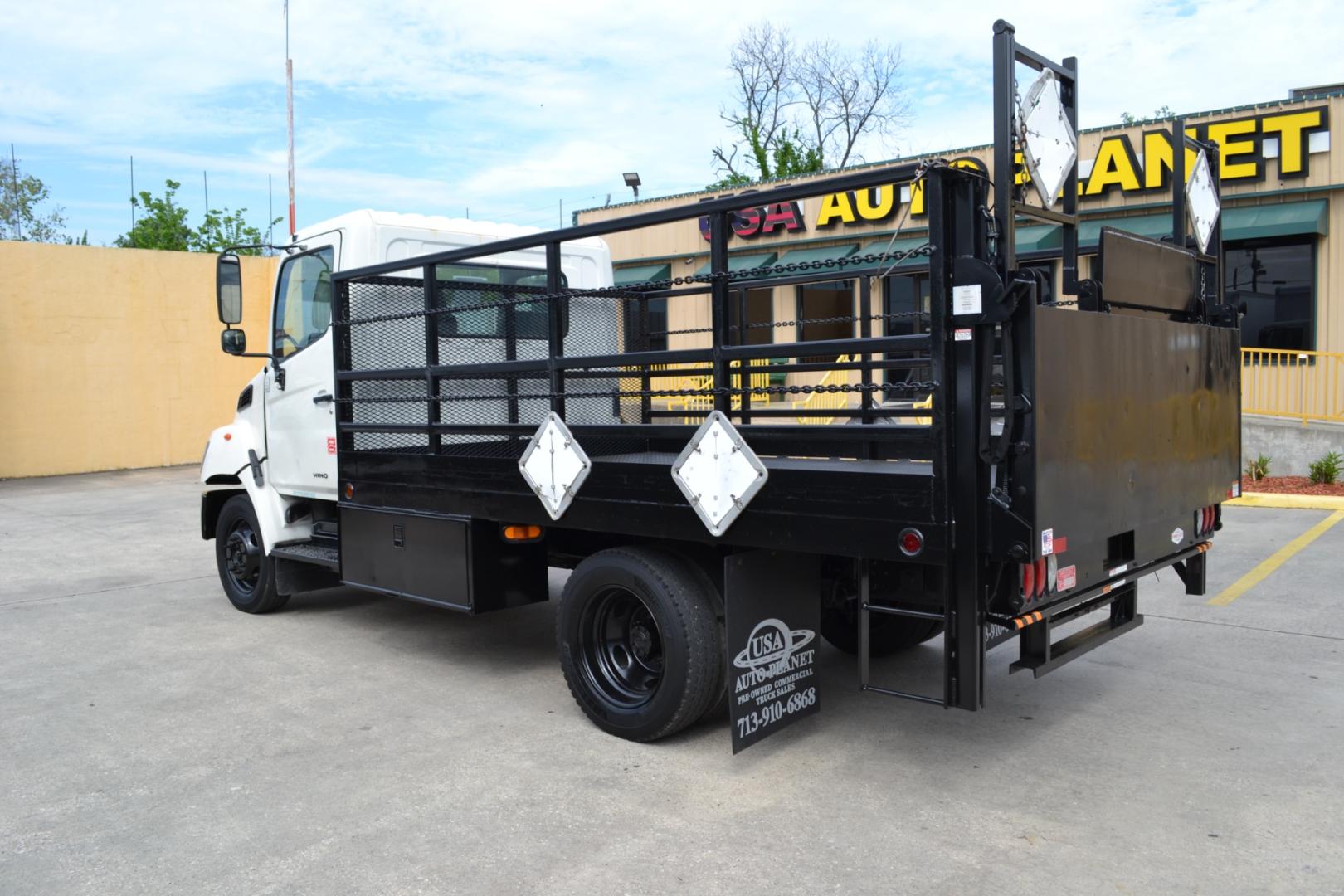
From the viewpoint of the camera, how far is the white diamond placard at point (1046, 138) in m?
3.67

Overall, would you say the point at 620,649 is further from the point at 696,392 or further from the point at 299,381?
the point at 299,381

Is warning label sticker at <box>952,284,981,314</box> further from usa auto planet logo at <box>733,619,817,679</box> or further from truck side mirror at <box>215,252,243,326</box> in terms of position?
truck side mirror at <box>215,252,243,326</box>

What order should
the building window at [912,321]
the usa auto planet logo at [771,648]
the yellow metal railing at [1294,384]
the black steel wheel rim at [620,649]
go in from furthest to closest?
1. the yellow metal railing at [1294,384]
2. the building window at [912,321]
3. the black steel wheel rim at [620,649]
4. the usa auto planet logo at [771,648]

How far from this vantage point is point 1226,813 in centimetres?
378

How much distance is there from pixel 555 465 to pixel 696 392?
91 centimetres

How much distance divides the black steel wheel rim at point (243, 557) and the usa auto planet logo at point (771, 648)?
4336 mm

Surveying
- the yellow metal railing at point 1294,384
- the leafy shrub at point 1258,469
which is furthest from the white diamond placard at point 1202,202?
the yellow metal railing at point 1294,384

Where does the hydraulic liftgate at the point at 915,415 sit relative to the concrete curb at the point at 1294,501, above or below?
above

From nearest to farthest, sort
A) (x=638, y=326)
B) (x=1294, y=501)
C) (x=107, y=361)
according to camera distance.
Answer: (x=638, y=326), (x=1294, y=501), (x=107, y=361)

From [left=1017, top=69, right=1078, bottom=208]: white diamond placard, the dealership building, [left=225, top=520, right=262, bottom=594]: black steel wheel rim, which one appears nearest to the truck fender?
[left=225, top=520, right=262, bottom=594]: black steel wheel rim

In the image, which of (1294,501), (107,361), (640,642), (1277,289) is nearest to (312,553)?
(640,642)

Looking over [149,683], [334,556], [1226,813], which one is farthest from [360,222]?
[1226,813]

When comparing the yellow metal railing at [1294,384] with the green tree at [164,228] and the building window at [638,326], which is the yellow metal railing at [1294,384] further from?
the green tree at [164,228]

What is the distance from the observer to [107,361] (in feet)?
60.1
